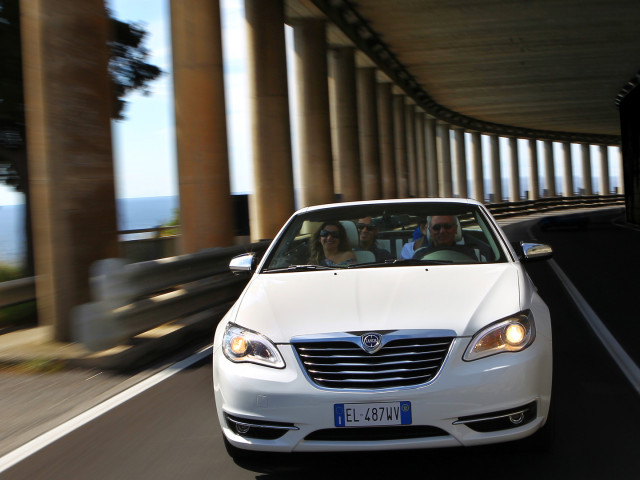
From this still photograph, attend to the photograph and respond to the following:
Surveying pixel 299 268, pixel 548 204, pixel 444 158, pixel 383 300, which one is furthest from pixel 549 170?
pixel 383 300

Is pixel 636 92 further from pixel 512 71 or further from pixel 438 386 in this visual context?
pixel 438 386

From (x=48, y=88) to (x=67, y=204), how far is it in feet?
3.71

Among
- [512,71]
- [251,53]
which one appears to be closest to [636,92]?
[512,71]

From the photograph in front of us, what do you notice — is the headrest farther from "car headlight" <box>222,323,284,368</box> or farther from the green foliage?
the green foliage

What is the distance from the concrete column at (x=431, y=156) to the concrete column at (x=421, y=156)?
160 cm

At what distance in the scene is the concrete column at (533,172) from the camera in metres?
75.3

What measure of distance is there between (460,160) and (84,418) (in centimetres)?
6359

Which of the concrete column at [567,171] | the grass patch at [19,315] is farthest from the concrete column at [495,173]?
the grass patch at [19,315]

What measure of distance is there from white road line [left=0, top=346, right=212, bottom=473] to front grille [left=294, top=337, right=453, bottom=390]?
1.96 metres

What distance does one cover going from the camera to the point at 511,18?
2708cm

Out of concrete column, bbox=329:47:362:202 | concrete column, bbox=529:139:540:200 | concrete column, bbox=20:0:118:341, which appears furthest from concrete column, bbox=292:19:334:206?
concrete column, bbox=529:139:540:200

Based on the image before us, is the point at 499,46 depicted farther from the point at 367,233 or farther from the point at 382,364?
the point at 382,364

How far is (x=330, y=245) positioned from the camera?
5.95m

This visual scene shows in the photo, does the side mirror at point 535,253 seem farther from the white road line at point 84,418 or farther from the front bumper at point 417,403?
the white road line at point 84,418
